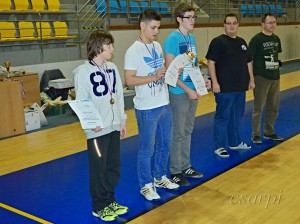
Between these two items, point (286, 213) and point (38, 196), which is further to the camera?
point (38, 196)

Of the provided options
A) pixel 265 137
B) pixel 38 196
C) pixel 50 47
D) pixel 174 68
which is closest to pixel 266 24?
pixel 265 137

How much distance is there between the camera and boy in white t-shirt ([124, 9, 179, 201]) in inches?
138

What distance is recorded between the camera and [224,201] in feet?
12.2

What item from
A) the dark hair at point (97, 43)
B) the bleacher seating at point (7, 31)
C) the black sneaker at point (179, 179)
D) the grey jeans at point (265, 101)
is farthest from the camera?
the bleacher seating at point (7, 31)

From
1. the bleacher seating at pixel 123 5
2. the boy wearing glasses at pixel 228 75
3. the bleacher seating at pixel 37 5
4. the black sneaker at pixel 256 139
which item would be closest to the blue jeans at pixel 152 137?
the boy wearing glasses at pixel 228 75

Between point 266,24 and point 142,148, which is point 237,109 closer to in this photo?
point 266,24

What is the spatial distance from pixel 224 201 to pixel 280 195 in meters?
0.54

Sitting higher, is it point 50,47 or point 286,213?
point 50,47

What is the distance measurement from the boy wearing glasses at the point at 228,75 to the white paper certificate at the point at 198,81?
2.48ft

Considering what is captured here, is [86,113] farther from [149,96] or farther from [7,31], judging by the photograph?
[7,31]

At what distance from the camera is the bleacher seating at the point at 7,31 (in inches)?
342

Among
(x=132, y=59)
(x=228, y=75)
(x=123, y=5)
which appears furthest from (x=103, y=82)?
(x=123, y=5)

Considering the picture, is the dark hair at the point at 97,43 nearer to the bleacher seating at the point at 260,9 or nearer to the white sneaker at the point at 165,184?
the white sneaker at the point at 165,184

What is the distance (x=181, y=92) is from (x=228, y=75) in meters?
1.11
